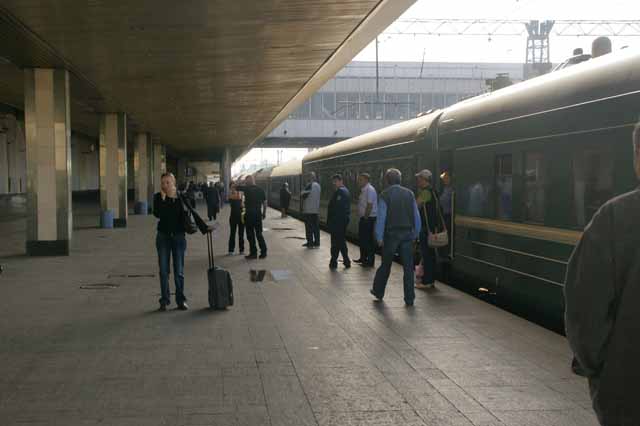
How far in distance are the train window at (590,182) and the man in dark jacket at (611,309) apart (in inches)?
205

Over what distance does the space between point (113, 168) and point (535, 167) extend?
885 inches

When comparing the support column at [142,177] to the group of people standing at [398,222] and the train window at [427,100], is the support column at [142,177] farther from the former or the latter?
the train window at [427,100]

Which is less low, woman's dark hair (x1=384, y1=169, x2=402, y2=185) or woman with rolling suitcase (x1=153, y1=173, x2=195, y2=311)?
woman's dark hair (x1=384, y1=169, x2=402, y2=185)

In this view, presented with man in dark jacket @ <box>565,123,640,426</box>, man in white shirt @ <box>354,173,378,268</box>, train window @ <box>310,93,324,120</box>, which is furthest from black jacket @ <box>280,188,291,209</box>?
train window @ <box>310,93,324,120</box>

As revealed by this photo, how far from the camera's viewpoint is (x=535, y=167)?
370 inches

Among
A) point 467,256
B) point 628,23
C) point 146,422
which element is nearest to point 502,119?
point 467,256

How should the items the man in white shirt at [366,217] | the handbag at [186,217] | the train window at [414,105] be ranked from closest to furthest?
the handbag at [186,217]
the man in white shirt at [366,217]
the train window at [414,105]

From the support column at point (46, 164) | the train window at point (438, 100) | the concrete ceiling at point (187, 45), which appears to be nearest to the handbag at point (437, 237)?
the concrete ceiling at point (187, 45)

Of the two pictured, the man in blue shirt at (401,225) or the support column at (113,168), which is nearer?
the man in blue shirt at (401,225)

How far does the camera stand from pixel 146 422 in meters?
5.07

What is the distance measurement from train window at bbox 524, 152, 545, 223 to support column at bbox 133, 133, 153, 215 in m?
32.5

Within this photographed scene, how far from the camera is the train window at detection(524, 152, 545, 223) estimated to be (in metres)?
9.22

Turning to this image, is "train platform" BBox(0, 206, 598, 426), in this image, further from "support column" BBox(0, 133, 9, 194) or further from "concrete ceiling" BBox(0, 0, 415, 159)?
"support column" BBox(0, 133, 9, 194)

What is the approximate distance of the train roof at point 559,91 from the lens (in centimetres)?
763
